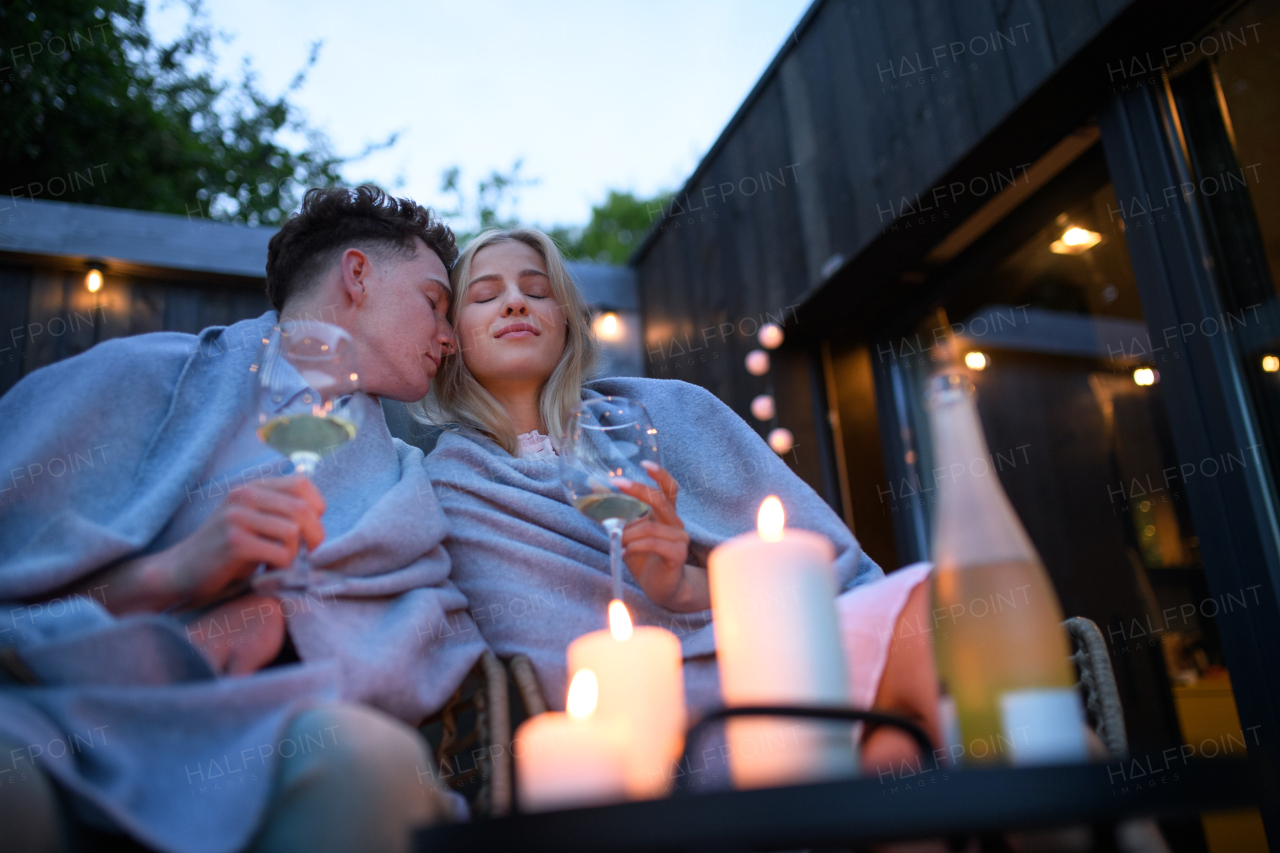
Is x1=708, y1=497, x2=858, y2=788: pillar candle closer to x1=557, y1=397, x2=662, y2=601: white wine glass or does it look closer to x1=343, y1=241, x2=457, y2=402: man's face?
x1=557, y1=397, x2=662, y2=601: white wine glass

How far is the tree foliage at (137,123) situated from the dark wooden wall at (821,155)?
9.87 ft

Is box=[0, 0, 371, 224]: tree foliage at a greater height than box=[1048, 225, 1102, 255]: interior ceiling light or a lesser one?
greater

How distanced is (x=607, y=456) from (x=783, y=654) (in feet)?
1.34

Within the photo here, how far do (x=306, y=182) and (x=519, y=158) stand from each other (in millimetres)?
2582

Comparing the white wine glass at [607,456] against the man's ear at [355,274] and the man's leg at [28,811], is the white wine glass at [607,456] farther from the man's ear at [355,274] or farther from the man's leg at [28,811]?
the man's ear at [355,274]

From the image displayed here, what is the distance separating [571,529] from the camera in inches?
57.0

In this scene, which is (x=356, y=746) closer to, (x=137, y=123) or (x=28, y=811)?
(x=28, y=811)

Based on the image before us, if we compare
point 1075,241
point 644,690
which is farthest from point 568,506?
point 1075,241

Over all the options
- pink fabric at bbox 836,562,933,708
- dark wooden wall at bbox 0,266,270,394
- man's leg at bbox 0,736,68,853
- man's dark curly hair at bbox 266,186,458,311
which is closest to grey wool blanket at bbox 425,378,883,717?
pink fabric at bbox 836,562,933,708

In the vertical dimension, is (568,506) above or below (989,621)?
above

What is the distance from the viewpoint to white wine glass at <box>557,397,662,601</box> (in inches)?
38.1

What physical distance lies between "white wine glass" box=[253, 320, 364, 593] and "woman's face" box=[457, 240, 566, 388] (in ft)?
2.49

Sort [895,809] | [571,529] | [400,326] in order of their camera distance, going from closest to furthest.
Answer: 1. [895,809]
2. [571,529]
3. [400,326]

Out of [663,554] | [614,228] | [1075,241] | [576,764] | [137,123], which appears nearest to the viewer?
[576,764]
